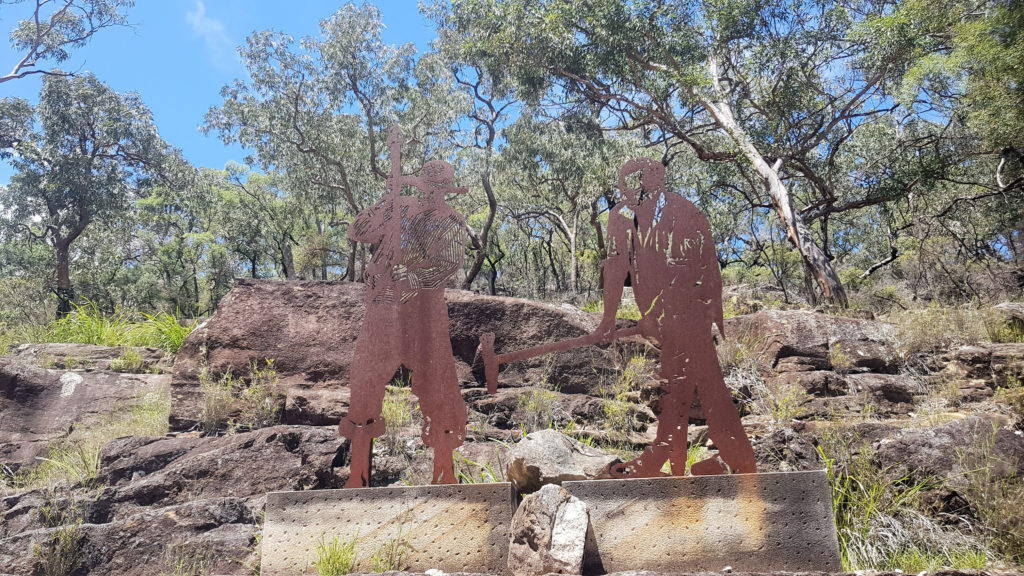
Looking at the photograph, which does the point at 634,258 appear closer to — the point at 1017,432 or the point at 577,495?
the point at 577,495

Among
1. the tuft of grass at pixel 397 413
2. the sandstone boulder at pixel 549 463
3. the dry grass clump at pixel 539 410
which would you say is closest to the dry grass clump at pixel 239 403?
the tuft of grass at pixel 397 413

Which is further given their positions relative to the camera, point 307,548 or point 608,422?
point 608,422

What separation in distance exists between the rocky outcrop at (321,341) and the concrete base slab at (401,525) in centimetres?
266

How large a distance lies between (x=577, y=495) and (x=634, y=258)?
6.17 feet

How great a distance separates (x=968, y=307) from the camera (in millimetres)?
10188

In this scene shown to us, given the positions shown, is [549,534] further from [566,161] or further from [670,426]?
[566,161]

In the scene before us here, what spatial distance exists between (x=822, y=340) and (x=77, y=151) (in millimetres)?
23344

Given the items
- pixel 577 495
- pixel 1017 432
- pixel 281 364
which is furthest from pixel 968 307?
pixel 281 364

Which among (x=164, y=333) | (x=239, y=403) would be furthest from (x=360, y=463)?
(x=164, y=333)

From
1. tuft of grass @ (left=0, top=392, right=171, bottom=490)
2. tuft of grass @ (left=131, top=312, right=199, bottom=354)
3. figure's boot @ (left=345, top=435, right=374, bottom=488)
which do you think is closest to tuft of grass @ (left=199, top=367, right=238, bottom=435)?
tuft of grass @ (left=0, top=392, right=171, bottom=490)

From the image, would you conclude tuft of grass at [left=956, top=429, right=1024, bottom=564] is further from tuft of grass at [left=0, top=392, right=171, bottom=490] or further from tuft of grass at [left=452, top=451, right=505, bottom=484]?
tuft of grass at [left=0, top=392, right=171, bottom=490]

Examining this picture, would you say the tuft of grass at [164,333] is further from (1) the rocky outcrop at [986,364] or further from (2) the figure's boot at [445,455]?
(1) the rocky outcrop at [986,364]

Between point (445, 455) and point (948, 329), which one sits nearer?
point (445, 455)

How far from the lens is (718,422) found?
452cm
